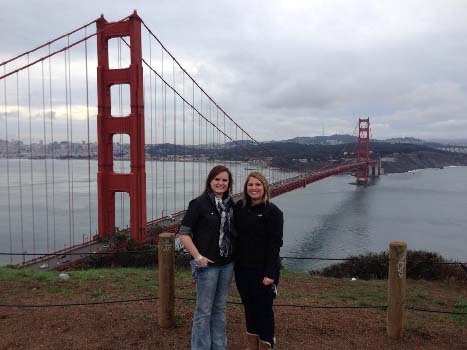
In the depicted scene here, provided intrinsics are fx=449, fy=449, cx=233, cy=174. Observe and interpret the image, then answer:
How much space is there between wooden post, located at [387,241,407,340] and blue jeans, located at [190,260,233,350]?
1.25 metres

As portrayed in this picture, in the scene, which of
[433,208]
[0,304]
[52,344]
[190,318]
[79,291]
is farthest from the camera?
[433,208]

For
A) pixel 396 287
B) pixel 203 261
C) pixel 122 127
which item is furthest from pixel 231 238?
pixel 122 127

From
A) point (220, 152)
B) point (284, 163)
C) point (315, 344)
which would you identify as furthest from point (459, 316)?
point (284, 163)

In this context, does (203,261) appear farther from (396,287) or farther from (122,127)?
(122,127)

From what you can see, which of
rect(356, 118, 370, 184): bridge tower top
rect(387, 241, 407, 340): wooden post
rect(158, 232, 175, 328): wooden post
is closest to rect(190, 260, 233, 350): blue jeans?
rect(158, 232, 175, 328): wooden post

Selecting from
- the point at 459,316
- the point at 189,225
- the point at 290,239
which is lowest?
the point at 290,239

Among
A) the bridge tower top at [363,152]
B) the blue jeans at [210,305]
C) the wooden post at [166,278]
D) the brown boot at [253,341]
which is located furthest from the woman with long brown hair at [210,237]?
the bridge tower top at [363,152]

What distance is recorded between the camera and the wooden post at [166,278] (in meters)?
3.31

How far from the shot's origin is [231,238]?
2660mm

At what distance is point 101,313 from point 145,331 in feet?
1.85

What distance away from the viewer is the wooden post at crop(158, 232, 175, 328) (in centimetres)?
331

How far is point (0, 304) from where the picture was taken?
13.1ft

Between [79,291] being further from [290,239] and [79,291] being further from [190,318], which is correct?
[290,239]

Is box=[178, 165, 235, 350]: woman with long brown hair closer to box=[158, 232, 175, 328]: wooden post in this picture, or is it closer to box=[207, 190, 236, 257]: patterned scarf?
box=[207, 190, 236, 257]: patterned scarf
